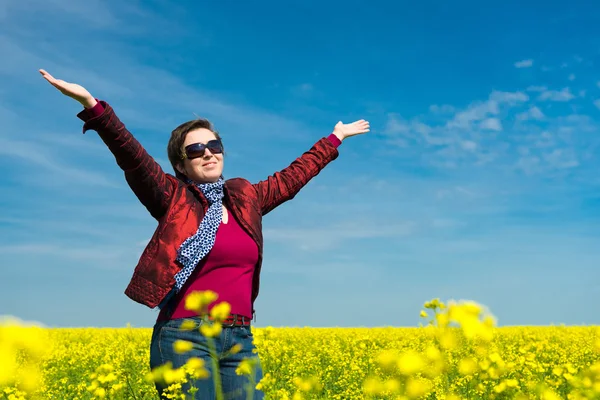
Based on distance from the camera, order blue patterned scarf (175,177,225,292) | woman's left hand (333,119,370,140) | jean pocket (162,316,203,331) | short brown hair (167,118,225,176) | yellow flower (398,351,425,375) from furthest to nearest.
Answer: woman's left hand (333,119,370,140) < short brown hair (167,118,225,176) < blue patterned scarf (175,177,225,292) < jean pocket (162,316,203,331) < yellow flower (398,351,425,375)

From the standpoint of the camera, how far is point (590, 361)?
9.20m

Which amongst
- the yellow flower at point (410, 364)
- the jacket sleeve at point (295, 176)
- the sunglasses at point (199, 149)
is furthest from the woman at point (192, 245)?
the yellow flower at point (410, 364)

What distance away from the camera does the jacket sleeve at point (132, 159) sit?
3.06 meters

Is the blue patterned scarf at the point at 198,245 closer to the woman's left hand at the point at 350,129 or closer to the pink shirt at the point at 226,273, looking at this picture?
the pink shirt at the point at 226,273

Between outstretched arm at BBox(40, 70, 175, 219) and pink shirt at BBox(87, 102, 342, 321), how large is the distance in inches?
1.4

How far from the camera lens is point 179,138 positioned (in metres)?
3.64

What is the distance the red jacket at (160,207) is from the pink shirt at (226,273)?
90mm

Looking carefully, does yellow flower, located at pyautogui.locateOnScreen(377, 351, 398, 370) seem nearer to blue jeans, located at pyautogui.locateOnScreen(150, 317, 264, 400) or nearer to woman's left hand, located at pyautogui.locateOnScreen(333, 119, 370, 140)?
blue jeans, located at pyautogui.locateOnScreen(150, 317, 264, 400)

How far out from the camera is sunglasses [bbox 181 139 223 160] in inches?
139

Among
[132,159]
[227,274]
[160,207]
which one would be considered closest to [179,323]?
[227,274]

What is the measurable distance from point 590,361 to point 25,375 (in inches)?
366

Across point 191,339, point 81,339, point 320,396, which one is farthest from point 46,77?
point 81,339

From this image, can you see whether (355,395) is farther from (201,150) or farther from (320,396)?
(201,150)

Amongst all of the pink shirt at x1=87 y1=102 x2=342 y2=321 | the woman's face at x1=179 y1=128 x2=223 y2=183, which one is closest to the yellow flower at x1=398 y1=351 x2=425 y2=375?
the pink shirt at x1=87 y1=102 x2=342 y2=321
